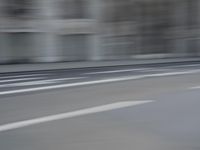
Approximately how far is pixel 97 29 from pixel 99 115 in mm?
15995

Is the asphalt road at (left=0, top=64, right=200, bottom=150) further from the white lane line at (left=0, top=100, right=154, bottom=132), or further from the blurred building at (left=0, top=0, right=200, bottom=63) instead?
the blurred building at (left=0, top=0, right=200, bottom=63)

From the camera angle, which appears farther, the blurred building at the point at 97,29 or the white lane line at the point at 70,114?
the blurred building at the point at 97,29

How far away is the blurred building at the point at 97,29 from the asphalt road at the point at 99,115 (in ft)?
31.6

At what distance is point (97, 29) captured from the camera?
23.1 m

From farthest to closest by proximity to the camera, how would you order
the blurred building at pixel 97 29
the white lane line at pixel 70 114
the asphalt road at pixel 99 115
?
the blurred building at pixel 97 29 → the white lane line at pixel 70 114 → the asphalt road at pixel 99 115

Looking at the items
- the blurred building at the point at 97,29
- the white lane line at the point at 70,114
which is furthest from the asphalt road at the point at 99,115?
the blurred building at the point at 97,29

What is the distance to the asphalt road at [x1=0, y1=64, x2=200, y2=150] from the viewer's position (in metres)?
5.70

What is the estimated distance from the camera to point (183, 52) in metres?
26.9

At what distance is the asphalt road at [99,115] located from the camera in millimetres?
5699

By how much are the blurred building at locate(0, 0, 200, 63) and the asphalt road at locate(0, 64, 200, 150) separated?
9.64m

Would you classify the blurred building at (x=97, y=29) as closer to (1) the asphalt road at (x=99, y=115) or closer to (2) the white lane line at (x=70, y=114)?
(1) the asphalt road at (x=99, y=115)

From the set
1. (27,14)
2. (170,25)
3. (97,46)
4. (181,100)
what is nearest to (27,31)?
(27,14)

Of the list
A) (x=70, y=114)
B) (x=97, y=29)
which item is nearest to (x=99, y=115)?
(x=70, y=114)

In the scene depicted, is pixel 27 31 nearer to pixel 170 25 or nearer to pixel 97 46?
pixel 97 46
